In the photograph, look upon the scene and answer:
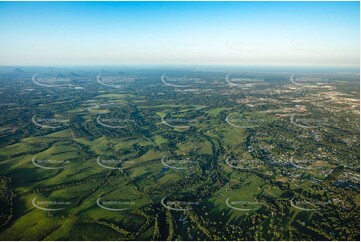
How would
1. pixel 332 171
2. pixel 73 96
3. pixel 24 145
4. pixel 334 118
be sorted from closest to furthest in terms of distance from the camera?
pixel 332 171, pixel 24 145, pixel 334 118, pixel 73 96

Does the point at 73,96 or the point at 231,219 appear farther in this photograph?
the point at 73,96

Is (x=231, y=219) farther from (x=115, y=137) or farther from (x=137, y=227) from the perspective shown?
(x=115, y=137)

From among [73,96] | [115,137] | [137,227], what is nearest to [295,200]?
[137,227]

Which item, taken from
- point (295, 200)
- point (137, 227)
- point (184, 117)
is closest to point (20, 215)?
point (137, 227)

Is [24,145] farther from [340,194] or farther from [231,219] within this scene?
[340,194]

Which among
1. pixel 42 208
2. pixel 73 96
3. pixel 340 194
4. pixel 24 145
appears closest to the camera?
pixel 42 208

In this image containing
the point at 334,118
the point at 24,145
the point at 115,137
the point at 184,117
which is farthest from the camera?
the point at 184,117

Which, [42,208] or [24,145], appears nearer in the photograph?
[42,208]

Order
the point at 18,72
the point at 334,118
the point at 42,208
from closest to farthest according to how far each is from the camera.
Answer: the point at 42,208
the point at 334,118
the point at 18,72
